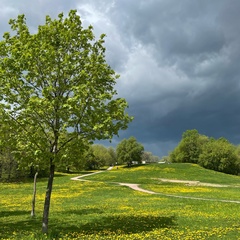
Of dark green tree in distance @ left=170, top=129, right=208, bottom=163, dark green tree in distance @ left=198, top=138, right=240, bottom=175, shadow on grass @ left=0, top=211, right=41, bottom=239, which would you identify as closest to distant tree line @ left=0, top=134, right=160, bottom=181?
shadow on grass @ left=0, top=211, right=41, bottom=239

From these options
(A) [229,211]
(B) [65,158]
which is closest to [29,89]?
(B) [65,158]

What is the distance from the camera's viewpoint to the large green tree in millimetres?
14539

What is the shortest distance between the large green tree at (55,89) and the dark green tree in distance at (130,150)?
9974 cm

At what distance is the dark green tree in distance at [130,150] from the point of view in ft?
379

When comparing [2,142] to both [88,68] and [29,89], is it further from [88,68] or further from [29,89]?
[88,68]

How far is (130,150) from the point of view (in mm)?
115750

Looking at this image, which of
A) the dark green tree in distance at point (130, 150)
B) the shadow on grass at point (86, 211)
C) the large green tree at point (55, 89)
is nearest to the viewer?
the large green tree at point (55, 89)

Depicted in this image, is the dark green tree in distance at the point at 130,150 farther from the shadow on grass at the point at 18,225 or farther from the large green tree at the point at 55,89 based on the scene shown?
the large green tree at the point at 55,89

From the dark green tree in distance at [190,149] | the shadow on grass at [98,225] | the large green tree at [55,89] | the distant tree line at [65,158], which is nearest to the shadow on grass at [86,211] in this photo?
the shadow on grass at [98,225]

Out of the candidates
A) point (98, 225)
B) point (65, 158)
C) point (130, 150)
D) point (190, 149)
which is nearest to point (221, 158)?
point (190, 149)

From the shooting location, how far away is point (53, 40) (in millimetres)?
15914

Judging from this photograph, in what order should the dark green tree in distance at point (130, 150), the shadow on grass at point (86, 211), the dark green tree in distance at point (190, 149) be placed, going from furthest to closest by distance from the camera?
the dark green tree in distance at point (190, 149)
the dark green tree in distance at point (130, 150)
the shadow on grass at point (86, 211)

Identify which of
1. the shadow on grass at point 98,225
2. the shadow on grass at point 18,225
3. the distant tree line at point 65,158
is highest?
the distant tree line at point 65,158

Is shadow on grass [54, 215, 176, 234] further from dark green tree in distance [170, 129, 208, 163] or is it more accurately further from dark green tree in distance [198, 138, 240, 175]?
dark green tree in distance [170, 129, 208, 163]
